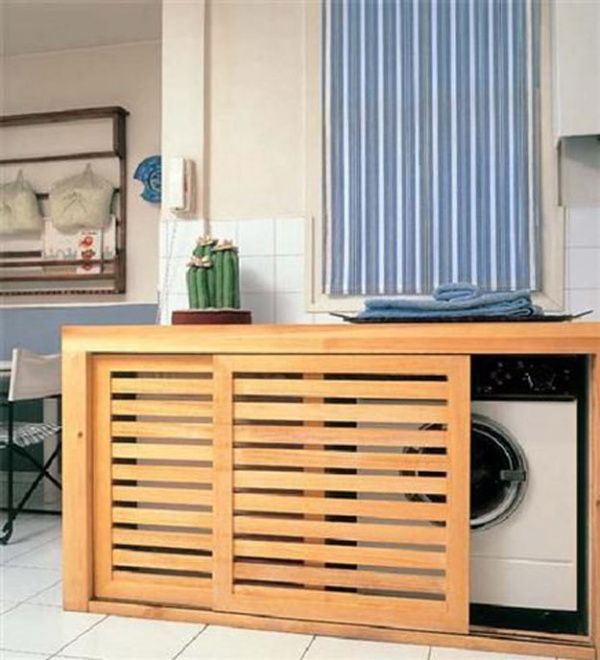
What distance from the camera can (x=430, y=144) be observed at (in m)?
2.62

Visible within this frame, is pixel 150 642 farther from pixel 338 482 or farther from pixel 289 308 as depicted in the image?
pixel 289 308

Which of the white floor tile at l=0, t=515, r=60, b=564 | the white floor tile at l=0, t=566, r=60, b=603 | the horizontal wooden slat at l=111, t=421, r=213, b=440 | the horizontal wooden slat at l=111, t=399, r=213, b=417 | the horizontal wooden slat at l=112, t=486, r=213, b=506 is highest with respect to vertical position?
the horizontal wooden slat at l=111, t=399, r=213, b=417

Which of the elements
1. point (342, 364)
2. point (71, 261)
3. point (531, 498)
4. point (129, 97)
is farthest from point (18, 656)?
point (129, 97)

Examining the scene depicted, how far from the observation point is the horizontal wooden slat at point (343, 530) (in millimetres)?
1926

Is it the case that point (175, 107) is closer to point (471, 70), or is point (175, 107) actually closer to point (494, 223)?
point (471, 70)

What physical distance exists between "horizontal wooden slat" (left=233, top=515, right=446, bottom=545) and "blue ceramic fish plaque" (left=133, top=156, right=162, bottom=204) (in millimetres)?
2389

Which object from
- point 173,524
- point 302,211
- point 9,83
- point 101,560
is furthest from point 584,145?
point 9,83

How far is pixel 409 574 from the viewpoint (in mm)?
1973

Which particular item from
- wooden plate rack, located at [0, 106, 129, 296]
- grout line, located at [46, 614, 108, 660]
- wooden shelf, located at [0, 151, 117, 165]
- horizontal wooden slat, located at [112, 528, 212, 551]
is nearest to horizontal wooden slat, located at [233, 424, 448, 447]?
horizontal wooden slat, located at [112, 528, 212, 551]

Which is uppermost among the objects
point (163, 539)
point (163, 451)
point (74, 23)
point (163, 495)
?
point (74, 23)

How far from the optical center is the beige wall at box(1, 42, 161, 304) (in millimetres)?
4016

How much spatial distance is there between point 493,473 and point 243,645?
0.85 metres

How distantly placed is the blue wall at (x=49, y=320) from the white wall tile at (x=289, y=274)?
4.25 ft

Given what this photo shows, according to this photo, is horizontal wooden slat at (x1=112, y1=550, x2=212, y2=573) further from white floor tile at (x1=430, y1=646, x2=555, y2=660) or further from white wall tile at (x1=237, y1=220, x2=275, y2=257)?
white wall tile at (x1=237, y1=220, x2=275, y2=257)
